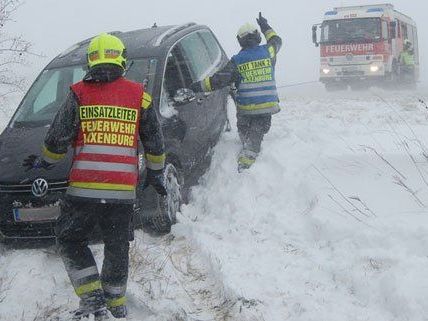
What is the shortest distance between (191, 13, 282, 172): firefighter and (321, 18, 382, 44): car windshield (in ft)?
A: 40.4

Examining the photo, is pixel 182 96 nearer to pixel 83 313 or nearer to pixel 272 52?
pixel 272 52

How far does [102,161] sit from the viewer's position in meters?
3.46

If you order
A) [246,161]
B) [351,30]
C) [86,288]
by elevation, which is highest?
[86,288]

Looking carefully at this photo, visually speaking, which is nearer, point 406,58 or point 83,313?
point 83,313

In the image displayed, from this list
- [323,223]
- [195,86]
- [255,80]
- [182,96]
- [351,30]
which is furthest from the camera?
[351,30]

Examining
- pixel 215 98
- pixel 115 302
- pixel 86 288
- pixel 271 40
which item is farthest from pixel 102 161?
pixel 271 40

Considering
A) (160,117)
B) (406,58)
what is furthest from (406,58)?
(160,117)

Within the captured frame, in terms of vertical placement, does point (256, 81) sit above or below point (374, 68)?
above

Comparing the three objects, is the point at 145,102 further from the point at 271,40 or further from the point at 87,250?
the point at 271,40

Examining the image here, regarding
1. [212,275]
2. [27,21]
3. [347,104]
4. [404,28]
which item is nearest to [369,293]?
[212,275]

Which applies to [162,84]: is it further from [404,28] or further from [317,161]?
[404,28]

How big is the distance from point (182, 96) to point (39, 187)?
72.5 inches

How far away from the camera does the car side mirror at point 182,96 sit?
18.0ft

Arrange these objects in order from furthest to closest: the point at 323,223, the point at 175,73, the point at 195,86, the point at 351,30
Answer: the point at 351,30 < the point at 195,86 < the point at 175,73 < the point at 323,223
